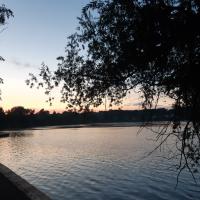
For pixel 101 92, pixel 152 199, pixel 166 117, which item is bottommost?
pixel 152 199

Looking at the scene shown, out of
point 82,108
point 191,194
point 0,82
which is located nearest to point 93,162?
point 191,194

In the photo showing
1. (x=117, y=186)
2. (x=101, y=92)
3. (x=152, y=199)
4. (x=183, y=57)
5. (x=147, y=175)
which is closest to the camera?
(x=183, y=57)

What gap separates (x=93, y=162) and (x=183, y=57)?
4026 cm

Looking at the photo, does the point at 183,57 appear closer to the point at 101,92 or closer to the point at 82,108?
the point at 101,92

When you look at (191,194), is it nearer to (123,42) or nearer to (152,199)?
(152,199)

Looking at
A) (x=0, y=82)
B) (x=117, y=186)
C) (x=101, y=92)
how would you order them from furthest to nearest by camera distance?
(x=117, y=186)
(x=0, y=82)
(x=101, y=92)

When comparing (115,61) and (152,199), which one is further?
(152,199)

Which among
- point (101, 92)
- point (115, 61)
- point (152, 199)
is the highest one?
point (115, 61)

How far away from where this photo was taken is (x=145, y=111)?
12.9 metres

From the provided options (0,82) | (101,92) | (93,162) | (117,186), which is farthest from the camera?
(93,162)

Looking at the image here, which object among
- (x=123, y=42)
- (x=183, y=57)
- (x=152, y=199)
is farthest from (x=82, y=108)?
(x=152, y=199)

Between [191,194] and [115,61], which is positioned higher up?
[115,61]

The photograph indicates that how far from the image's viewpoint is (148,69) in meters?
11.8

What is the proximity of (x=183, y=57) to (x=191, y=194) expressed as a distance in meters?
19.0
